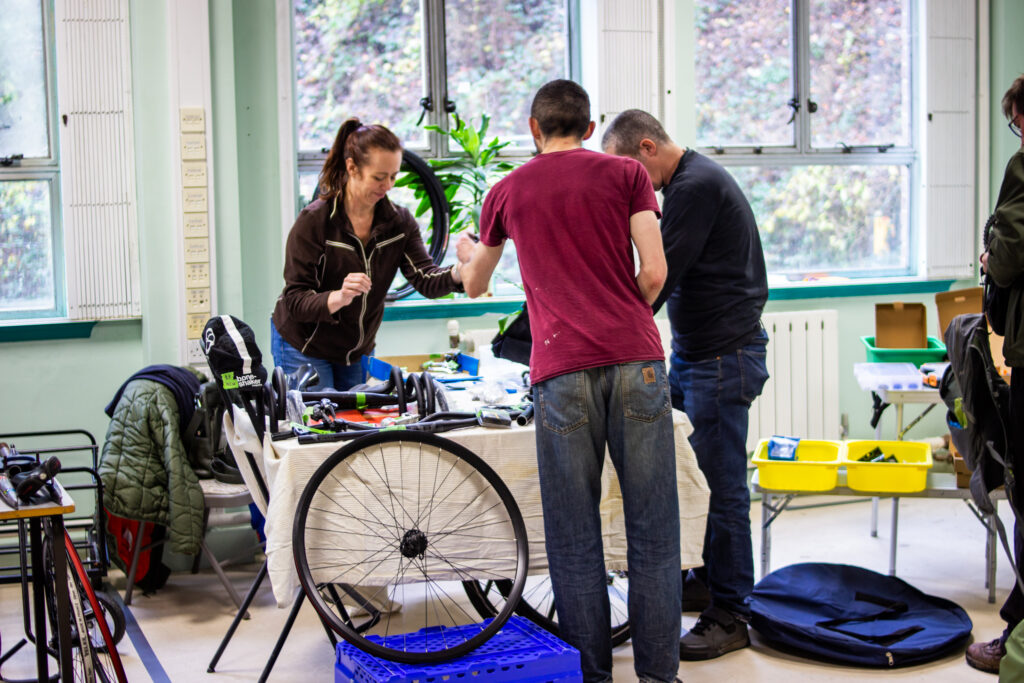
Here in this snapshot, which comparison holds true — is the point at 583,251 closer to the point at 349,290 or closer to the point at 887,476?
the point at 349,290

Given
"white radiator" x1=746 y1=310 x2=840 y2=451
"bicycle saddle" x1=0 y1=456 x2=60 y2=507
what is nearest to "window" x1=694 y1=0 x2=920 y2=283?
"white radiator" x1=746 y1=310 x2=840 y2=451

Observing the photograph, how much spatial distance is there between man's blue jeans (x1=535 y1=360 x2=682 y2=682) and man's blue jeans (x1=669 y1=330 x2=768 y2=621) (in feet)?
2.00

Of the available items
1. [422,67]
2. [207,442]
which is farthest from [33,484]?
[422,67]

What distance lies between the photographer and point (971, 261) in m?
5.57

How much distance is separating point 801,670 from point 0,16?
402 centimetres

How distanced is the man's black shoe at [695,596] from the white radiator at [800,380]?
1.55m

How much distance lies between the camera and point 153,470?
3.86 meters

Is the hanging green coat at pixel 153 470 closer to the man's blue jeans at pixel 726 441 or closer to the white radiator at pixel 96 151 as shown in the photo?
the white radiator at pixel 96 151

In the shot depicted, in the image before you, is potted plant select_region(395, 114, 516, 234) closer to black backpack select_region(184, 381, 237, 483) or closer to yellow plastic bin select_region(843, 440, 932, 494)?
black backpack select_region(184, 381, 237, 483)

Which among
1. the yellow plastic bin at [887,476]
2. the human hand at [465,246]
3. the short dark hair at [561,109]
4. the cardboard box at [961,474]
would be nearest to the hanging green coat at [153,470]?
the human hand at [465,246]

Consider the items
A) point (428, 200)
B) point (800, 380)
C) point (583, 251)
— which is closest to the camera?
point (583, 251)

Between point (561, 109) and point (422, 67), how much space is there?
256 centimetres

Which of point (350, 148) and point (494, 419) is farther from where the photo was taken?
point (350, 148)

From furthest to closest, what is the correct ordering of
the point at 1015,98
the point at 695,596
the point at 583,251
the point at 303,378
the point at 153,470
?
1. the point at 153,470
2. the point at 695,596
3. the point at 303,378
4. the point at 1015,98
5. the point at 583,251
